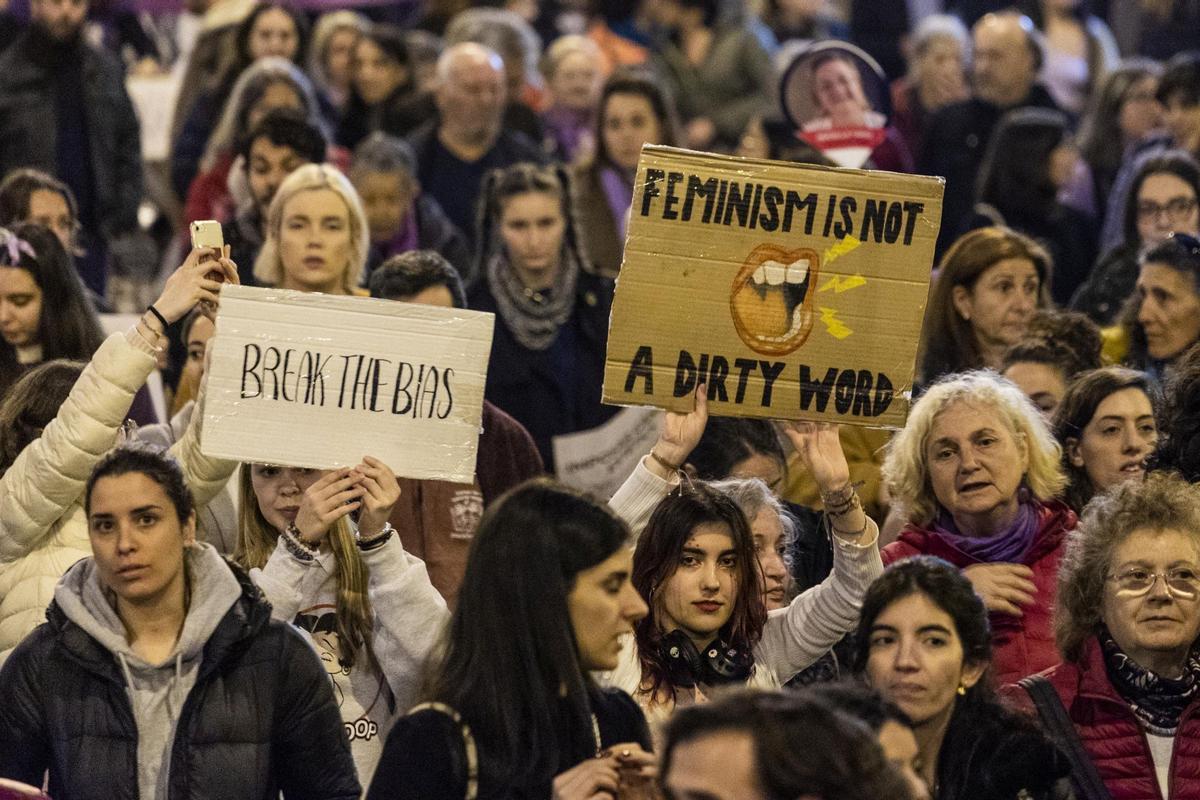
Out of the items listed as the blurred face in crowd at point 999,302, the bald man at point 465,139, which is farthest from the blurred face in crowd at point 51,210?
the blurred face in crowd at point 999,302

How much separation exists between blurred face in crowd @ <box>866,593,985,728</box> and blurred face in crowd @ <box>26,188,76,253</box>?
4551mm

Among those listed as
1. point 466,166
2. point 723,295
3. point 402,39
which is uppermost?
point 402,39

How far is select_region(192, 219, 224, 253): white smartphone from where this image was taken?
6141 mm

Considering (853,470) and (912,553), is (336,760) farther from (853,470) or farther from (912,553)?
(853,470)

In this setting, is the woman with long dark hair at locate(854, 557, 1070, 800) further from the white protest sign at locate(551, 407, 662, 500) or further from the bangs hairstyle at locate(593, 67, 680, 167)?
the bangs hairstyle at locate(593, 67, 680, 167)

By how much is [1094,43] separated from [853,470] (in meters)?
7.47

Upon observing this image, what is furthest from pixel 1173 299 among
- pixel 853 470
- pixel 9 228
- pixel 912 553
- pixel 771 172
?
pixel 9 228

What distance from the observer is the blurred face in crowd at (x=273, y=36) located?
12055mm

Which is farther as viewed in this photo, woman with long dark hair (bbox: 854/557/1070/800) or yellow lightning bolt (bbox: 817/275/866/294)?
yellow lightning bolt (bbox: 817/275/866/294)

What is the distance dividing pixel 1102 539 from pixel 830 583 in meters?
0.71

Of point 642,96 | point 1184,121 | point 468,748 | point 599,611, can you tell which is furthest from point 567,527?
point 1184,121

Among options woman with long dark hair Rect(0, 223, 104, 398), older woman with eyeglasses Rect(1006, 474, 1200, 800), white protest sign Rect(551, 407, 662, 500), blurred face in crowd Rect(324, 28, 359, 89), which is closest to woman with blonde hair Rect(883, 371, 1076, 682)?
older woman with eyeglasses Rect(1006, 474, 1200, 800)

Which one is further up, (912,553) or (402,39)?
(402,39)

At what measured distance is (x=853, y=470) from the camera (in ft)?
25.6
